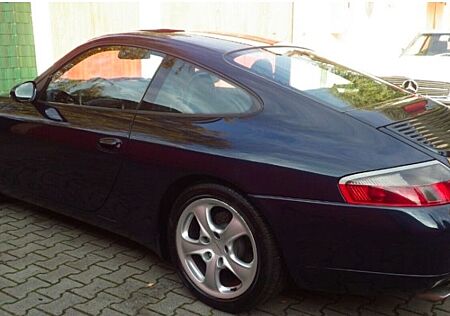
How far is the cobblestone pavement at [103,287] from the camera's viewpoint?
9.14 feet

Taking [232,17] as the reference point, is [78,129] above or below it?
below

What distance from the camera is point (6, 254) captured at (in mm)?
3430

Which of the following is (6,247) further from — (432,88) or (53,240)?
(432,88)

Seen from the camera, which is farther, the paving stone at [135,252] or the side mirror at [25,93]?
the side mirror at [25,93]

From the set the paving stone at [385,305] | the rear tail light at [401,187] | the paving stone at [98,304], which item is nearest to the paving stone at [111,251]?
the paving stone at [98,304]

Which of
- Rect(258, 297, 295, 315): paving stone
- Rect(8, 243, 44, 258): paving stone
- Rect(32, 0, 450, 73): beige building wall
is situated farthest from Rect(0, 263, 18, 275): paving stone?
Rect(32, 0, 450, 73): beige building wall

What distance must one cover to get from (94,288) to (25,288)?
0.40 meters

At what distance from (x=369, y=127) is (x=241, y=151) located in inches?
24.5

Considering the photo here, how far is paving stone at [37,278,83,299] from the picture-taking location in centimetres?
293

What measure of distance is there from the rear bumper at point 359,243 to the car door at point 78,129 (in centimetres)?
108

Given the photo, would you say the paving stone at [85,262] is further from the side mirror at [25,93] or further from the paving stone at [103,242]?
the side mirror at [25,93]

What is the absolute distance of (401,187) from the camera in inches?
88.1

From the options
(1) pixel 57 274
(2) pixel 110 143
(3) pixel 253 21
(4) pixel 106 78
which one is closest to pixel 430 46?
(3) pixel 253 21

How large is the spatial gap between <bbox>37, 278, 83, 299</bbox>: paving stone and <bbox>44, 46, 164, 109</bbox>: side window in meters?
1.09
